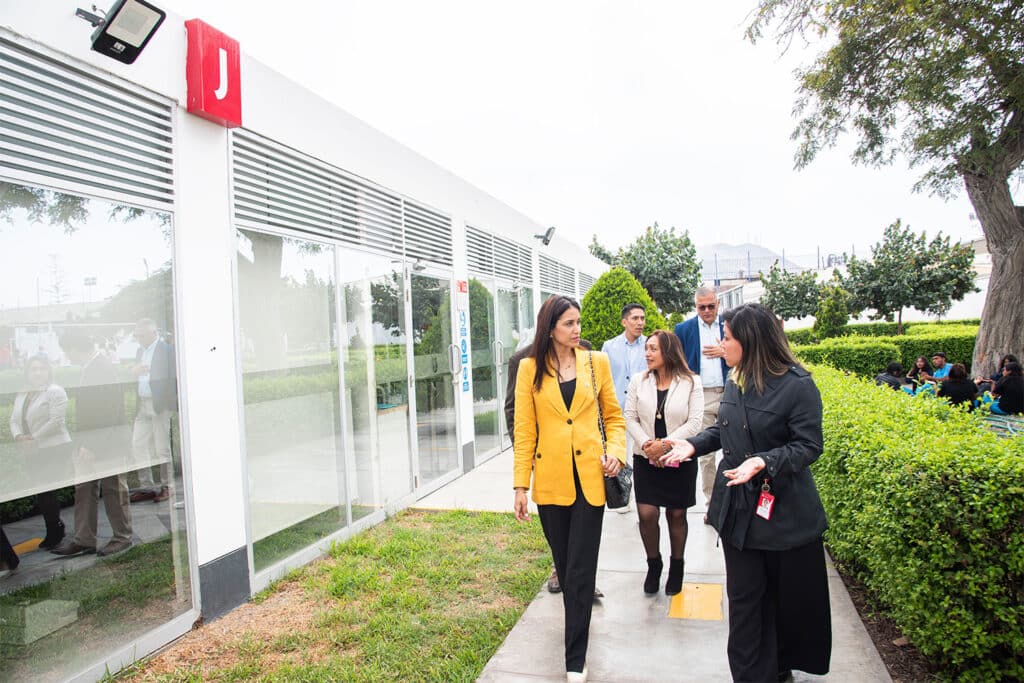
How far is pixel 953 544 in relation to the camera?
3.05 meters

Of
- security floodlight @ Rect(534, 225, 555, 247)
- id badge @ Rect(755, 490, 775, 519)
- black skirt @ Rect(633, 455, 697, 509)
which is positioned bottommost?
black skirt @ Rect(633, 455, 697, 509)

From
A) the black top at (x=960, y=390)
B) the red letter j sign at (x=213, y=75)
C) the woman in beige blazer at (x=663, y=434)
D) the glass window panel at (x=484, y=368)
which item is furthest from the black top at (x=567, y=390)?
the black top at (x=960, y=390)

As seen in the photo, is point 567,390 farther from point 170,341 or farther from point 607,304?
point 607,304

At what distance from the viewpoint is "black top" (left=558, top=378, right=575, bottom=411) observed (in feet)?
11.9

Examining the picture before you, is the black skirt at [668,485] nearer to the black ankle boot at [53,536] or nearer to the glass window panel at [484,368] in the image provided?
the black ankle boot at [53,536]

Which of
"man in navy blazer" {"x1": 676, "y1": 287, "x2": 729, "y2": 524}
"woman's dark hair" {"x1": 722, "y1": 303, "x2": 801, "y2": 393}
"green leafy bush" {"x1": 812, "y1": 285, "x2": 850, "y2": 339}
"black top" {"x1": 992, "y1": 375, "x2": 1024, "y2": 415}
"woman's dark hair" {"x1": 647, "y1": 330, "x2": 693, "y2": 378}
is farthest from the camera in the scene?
"green leafy bush" {"x1": 812, "y1": 285, "x2": 850, "y2": 339}

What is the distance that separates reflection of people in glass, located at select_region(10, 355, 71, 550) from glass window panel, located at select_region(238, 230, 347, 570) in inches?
59.2

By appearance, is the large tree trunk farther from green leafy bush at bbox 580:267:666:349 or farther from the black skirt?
the black skirt

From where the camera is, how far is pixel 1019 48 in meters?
13.0

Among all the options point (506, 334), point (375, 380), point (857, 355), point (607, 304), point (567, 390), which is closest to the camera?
point (567, 390)

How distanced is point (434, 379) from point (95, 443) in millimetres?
4910

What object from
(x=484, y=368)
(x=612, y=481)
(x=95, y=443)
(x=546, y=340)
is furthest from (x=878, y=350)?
(x=95, y=443)

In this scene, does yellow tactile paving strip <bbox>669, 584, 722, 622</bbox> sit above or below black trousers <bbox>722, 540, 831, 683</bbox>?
below

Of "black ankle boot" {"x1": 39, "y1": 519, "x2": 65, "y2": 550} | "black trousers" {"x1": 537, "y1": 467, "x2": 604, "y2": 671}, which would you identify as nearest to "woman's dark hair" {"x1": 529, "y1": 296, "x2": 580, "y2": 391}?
"black trousers" {"x1": 537, "y1": 467, "x2": 604, "y2": 671}
